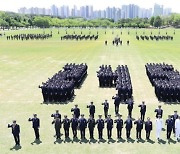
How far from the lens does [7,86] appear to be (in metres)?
23.2

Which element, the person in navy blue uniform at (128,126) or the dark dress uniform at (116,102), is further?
the dark dress uniform at (116,102)

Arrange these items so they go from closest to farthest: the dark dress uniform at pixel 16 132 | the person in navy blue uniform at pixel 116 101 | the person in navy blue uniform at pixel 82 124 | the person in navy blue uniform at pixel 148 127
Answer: the dark dress uniform at pixel 16 132 < the person in navy blue uniform at pixel 148 127 < the person in navy blue uniform at pixel 82 124 < the person in navy blue uniform at pixel 116 101

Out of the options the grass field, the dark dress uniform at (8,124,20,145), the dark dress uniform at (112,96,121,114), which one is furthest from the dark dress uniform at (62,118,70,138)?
the dark dress uniform at (112,96,121,114)

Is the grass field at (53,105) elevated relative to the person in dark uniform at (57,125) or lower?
lower

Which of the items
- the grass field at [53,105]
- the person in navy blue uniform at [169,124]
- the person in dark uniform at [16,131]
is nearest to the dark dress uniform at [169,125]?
the person in navy blue uniform at [169,124]

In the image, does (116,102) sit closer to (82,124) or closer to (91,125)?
(91,125)

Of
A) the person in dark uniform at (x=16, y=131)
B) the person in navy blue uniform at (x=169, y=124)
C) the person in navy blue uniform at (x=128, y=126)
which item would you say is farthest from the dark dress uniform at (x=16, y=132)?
Answer: the person in navy blue uniform at (x=169, y=124)

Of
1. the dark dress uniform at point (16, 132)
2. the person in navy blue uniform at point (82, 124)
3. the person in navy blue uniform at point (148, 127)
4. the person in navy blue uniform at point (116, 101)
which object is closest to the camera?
the dark dress uniform at point (16, 132)

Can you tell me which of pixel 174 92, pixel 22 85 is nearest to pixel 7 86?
pixel 22 85

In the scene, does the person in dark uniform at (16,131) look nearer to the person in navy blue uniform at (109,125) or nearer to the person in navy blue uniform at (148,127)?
the person in navy blue uniform at (109,125)

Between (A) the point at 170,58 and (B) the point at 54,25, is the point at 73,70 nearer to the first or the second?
(A) the point at 170,58

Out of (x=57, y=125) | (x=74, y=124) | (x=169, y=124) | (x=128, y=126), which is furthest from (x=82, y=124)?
(x=169, y=124)

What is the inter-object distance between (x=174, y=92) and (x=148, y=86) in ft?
14.0

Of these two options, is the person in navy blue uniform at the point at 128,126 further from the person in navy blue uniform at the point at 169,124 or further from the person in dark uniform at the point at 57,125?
the person in dark uniform at the point at 57,125
